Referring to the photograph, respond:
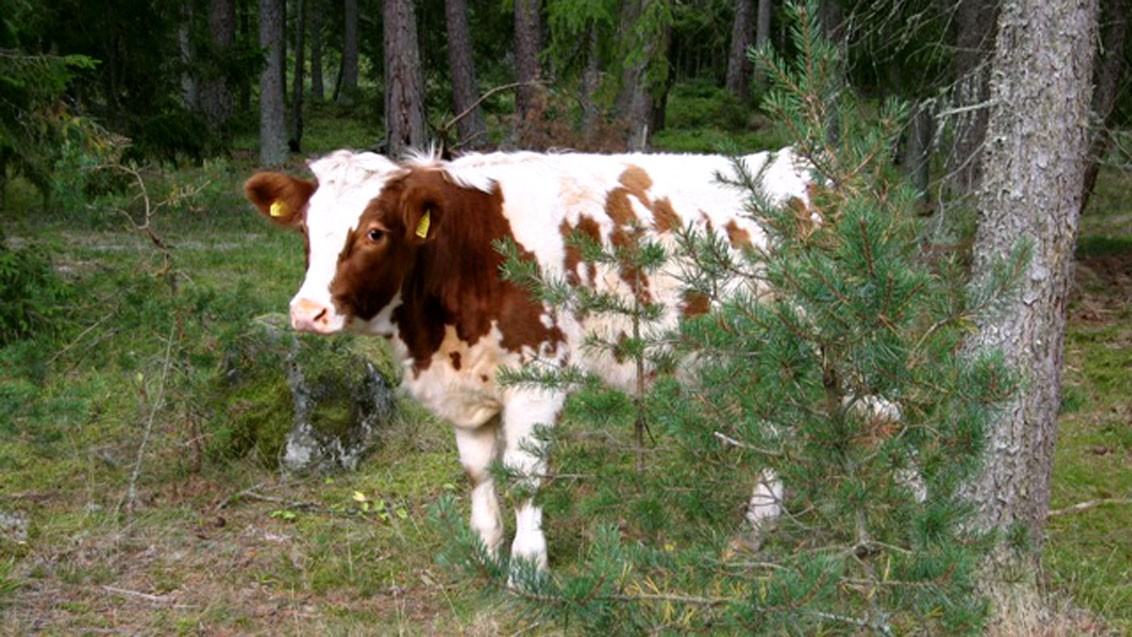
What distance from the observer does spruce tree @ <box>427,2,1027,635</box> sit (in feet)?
10.2

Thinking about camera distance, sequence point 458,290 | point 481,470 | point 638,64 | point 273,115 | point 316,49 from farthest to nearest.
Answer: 1. point 316,49
2. point 273,115
3. point 638,64
4. point 481,470
5. point 458,290

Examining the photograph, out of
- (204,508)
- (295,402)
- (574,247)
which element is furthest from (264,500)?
(574,247)

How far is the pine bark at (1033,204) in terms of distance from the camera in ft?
17.8

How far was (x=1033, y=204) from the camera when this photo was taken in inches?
214

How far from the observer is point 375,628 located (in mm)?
5668

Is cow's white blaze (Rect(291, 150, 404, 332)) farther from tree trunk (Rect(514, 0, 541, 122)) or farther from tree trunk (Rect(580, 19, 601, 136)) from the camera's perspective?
tree trunk (Rect(514, 0, 541, 122))

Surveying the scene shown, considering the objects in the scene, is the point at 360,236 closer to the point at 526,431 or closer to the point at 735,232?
the point at 526,431

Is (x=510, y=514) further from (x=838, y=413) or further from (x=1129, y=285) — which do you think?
(x=1129, y=285)

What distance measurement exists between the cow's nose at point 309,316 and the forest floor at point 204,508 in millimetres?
1378

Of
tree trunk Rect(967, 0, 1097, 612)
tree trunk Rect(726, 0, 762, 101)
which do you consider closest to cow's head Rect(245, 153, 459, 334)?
tree trunk Rect(967, 0, 1097, 612)

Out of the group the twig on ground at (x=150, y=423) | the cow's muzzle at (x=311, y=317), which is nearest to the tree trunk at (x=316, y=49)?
the twig on ground at (x=150, y=423)

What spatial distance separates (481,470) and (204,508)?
1.98 metres

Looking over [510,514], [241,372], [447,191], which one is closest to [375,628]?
[510,514]

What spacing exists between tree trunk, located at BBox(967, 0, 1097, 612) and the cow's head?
2.61 metres
